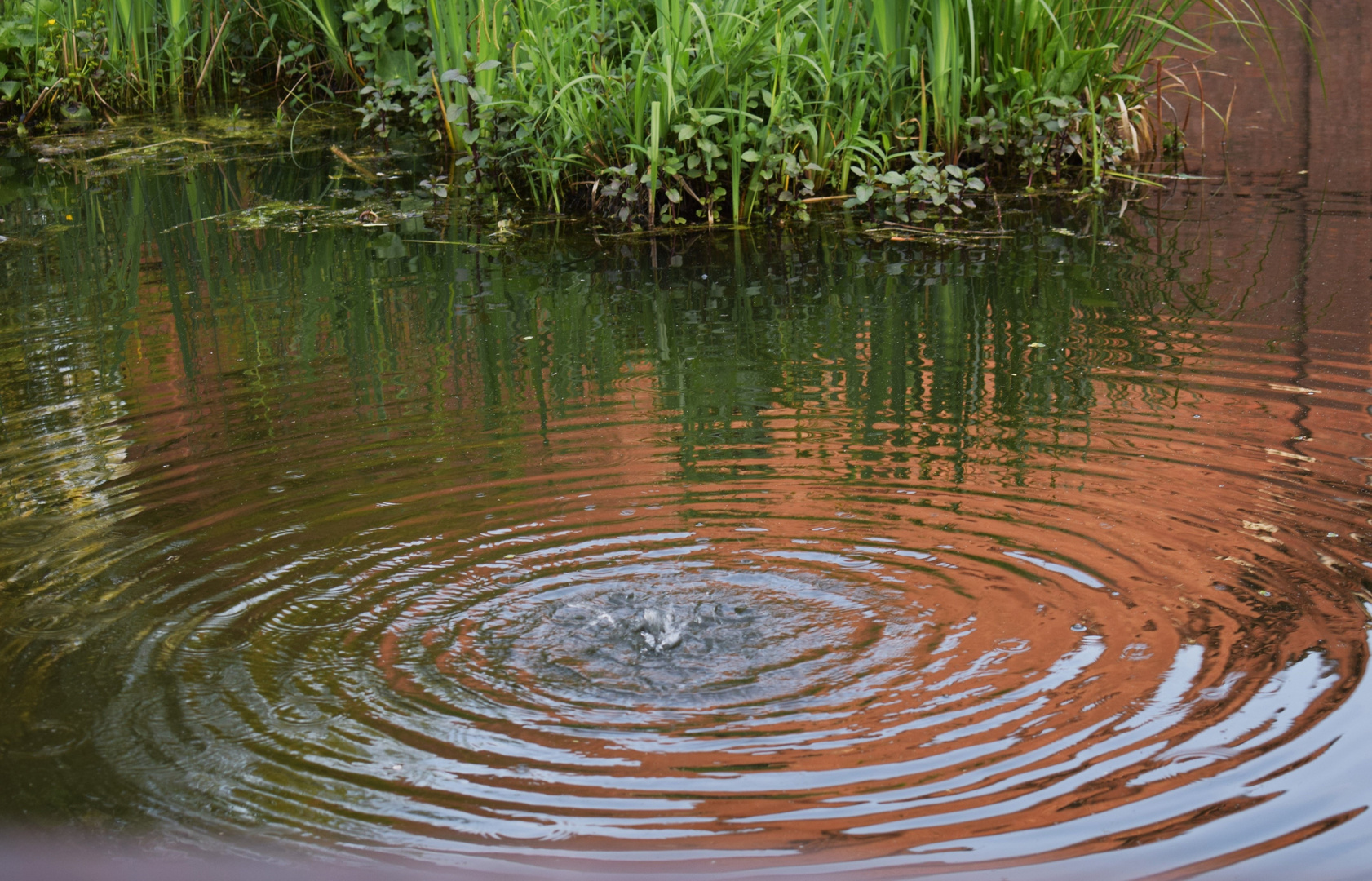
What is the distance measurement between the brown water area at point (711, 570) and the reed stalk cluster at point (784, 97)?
937 millimetres

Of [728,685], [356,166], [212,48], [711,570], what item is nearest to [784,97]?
[356,166]

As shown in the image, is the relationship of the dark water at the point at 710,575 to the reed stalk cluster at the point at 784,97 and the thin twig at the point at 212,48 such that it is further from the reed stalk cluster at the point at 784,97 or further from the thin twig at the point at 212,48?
the thin twig at the point at 212,48

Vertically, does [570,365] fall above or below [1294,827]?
above

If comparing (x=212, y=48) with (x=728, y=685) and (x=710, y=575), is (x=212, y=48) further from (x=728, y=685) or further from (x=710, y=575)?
(x=728, y=685)

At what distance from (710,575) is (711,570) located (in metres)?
0.02

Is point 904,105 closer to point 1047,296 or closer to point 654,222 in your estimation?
point 654,222

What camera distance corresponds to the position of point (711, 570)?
2.66 m

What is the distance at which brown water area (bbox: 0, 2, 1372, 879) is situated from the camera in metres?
1.92

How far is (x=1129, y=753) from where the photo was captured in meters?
2.02

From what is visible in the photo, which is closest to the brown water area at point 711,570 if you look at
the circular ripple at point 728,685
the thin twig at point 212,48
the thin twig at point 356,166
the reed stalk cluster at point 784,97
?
the circular ripple at point 728,685

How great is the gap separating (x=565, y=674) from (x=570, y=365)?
1.92m

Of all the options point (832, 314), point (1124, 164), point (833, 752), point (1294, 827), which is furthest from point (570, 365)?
point (1124, 164)

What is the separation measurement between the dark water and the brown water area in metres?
0.01

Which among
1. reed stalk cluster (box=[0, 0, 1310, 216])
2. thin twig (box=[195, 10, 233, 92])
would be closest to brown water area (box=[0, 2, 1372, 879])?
reed stalk cluster (box=[0, 0, 1310, 216])
